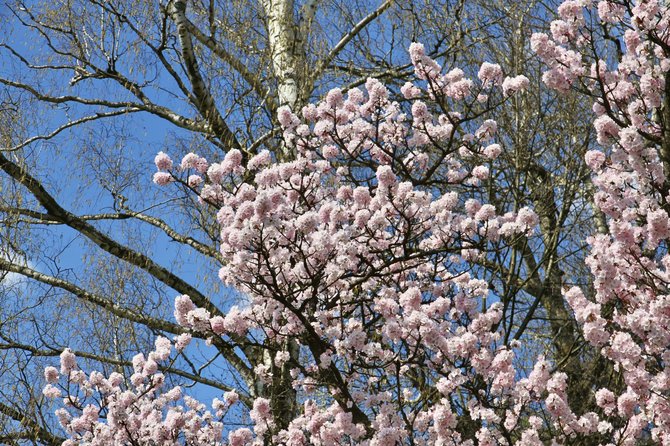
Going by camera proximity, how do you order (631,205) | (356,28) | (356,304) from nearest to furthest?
1. (631,205)
2. (356,304)
3. (356,28)

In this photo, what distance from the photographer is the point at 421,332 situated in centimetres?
443

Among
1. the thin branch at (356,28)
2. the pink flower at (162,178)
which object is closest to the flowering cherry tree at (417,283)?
the pink flower at (162,178)

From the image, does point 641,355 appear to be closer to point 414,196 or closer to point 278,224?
point 414,196

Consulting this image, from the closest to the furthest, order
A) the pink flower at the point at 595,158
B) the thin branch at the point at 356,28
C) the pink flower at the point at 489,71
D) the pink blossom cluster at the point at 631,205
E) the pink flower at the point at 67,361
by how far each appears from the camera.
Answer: the pink blossom cluster at the point at 631,205
the pink flower at the point at 595,158
the pink flower at the point at 489,71
the pink flower at the point at 67,361
the thin branch at the point at 356,28

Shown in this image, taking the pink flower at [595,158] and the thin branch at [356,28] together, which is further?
the thin branch at [356,28]

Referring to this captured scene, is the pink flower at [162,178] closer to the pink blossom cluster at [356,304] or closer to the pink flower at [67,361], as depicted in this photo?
the pink blossom cluster at [356,304]

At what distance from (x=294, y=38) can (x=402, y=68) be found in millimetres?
1260

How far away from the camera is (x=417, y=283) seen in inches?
221

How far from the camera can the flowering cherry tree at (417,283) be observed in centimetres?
435

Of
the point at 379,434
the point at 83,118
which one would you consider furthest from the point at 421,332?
the point at 83,118

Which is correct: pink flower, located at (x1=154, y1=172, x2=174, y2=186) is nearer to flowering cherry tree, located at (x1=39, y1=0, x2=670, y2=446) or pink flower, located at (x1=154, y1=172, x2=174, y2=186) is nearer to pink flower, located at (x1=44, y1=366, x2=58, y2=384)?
flowering cherry tree, located at (x1=39, y1=0, x2=670, y2=446)

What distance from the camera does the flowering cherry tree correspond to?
14.3ft

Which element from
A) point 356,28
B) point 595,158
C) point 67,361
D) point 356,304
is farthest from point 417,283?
point 356,28

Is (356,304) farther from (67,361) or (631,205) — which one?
(67,361)
